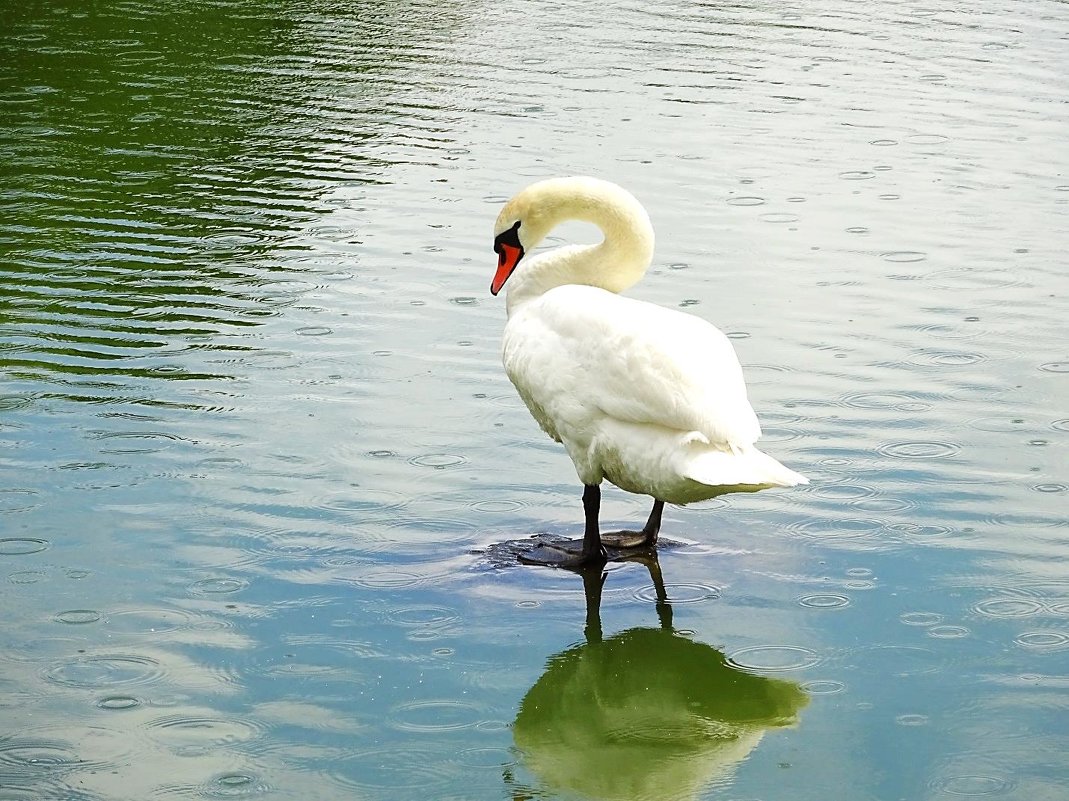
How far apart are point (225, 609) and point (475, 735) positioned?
1315 millimetres

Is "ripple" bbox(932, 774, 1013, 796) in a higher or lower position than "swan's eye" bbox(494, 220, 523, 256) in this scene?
lower

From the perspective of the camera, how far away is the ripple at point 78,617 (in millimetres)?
5779

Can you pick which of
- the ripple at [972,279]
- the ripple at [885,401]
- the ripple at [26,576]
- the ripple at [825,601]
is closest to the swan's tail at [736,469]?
the ripple at [825,601]

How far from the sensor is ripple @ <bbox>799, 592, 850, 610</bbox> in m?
5.94

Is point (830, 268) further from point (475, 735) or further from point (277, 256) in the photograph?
point (475, 735)

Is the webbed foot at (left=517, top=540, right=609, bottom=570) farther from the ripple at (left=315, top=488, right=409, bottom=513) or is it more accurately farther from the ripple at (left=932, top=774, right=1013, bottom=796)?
the ripple at (left=932, top=774, right=1013, bottom=796)

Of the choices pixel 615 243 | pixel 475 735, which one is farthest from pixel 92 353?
pixel 475 735

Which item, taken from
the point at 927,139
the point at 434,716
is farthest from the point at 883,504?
the point at 927,139

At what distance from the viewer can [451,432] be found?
7.73 meters

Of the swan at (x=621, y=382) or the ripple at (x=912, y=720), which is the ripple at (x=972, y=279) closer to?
the swan at (x=621, y=382)

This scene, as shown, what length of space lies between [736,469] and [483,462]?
2.01 m

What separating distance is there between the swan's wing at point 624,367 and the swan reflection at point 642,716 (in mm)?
806

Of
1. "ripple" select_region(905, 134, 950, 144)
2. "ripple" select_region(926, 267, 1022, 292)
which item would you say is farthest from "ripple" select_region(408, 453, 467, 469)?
"ripple" select_region(905, 134, 950, 144)

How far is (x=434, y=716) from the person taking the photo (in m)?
5.15
